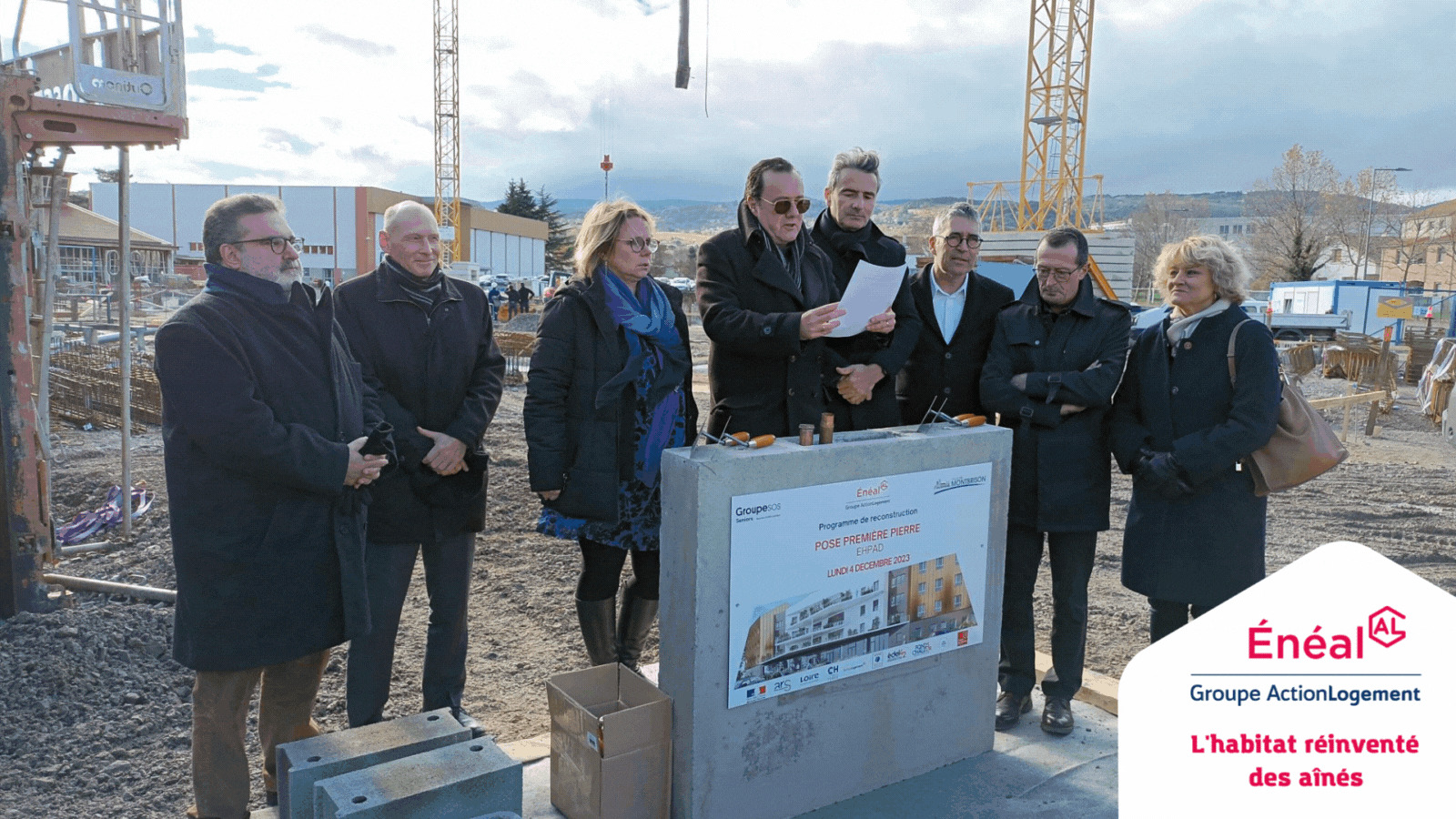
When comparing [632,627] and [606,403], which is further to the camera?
[632,627]

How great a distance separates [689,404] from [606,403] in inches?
17.0

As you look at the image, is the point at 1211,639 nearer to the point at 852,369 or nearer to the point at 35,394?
the point at 852,369

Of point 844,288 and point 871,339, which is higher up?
point 844,288

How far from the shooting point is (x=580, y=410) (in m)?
3.36

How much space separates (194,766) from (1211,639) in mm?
2891

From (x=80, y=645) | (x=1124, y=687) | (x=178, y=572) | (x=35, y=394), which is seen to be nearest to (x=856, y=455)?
(x=1124, y=687)

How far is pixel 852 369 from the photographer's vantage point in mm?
3676

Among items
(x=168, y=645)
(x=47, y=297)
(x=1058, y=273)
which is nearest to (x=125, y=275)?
(x=47, y=297)

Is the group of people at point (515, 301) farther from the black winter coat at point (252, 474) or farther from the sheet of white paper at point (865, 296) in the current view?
the black winter coat at point (252, 474)

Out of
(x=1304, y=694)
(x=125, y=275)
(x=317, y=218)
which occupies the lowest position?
(x=1304, y=694)

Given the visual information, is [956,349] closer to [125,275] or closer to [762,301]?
[762,301]

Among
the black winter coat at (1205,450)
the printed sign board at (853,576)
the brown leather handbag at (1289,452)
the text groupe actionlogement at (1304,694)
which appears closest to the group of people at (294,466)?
the printed sign board at (853,576)

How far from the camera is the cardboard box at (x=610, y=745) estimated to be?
109 inches

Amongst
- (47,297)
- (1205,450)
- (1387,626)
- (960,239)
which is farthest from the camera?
(47,297)
